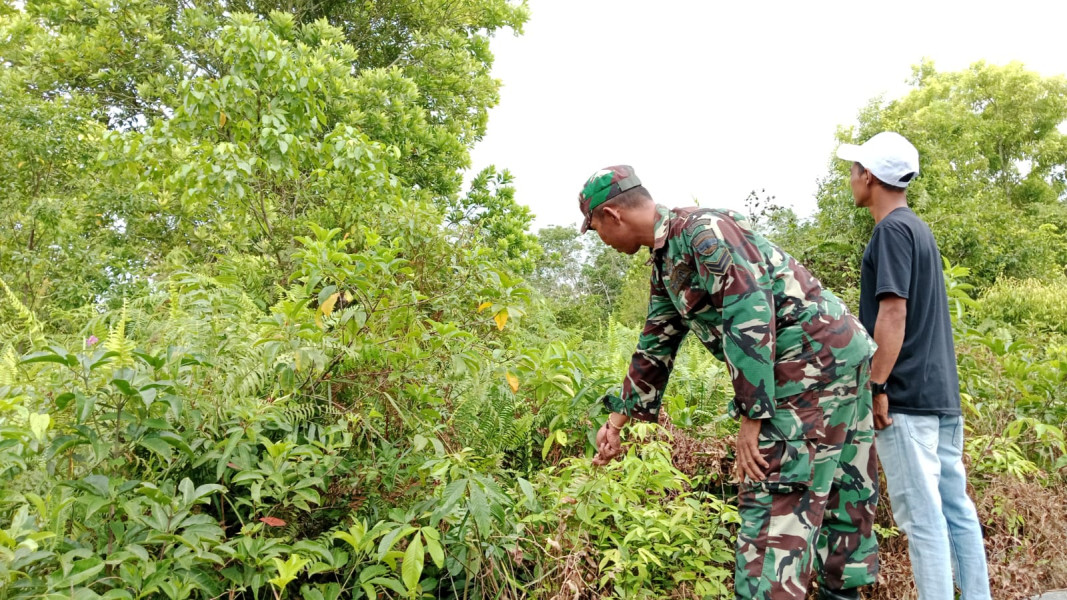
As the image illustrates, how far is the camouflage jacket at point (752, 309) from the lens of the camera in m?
2.39

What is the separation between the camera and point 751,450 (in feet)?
8.18

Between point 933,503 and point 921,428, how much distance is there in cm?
30

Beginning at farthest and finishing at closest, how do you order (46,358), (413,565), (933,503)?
(933,503), (413,565), (46,358)

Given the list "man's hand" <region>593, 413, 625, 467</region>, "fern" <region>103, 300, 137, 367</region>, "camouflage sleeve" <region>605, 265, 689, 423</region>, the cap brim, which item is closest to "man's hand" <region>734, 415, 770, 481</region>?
"camouflage sleeve" <region>605, 265, 689, 423</region>

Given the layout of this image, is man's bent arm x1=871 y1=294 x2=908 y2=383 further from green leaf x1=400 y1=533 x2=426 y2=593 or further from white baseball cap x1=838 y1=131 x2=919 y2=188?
green leaf x1=400 y1=533 x2=426 y2=593

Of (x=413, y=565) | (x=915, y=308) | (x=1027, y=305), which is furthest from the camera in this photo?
(x=1027, y=305)

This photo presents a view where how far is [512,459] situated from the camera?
3.92m

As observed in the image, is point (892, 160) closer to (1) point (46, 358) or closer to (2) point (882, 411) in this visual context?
(2) point (882, 411)

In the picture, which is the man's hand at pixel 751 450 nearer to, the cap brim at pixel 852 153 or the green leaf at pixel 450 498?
the green leaf at pixel 450 498

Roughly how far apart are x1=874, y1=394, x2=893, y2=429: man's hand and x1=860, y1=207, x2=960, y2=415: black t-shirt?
0.04 m

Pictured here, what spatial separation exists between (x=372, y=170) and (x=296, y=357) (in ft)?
6.89

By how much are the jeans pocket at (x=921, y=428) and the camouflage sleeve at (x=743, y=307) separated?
2.73ft

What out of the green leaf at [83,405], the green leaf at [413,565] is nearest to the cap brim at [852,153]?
the green leaf at [413,565]

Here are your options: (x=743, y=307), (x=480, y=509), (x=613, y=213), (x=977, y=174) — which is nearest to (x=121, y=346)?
(x=480, y=509)
